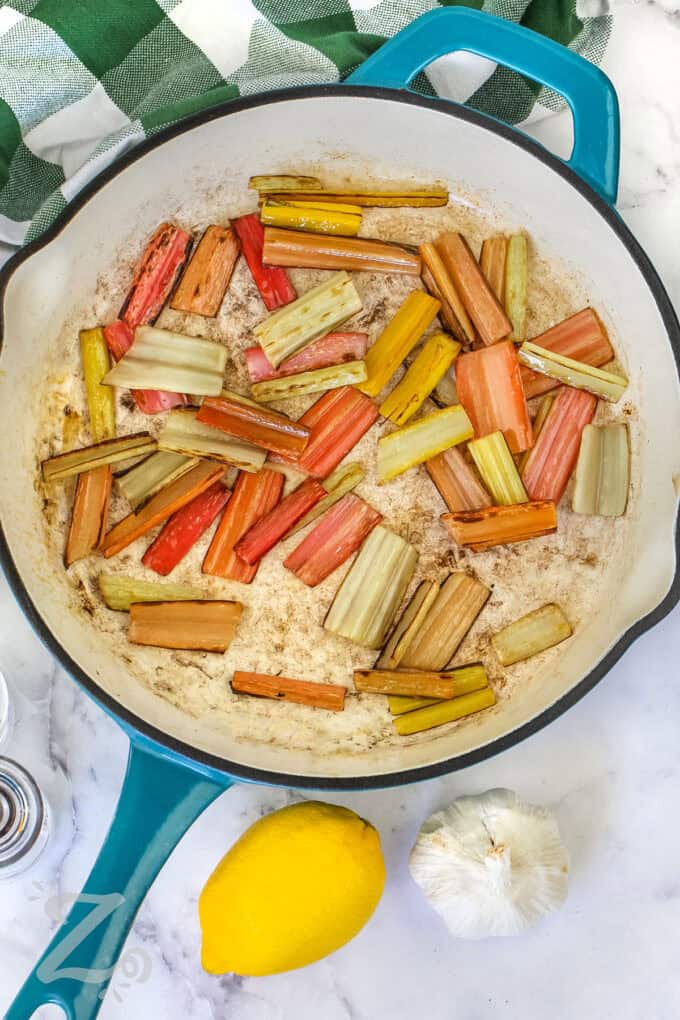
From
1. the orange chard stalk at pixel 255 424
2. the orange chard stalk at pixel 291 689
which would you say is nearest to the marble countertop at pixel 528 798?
the orange chard stalk at pixel 291 689

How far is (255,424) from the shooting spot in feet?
3.73

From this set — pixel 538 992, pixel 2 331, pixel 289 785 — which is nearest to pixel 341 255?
pixel 2 331

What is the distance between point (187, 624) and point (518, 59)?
28.8 inches

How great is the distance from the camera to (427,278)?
1.17 m

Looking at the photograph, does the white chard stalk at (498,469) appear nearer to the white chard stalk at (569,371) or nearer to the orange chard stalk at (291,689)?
the white chard stalk at (569,371)

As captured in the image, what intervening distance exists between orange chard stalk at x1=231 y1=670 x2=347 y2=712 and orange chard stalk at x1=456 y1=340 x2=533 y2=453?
1.18 feet

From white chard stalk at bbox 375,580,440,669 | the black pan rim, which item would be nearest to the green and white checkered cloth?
the black pan rim

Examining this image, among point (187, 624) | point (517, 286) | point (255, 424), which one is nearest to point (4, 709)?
point (187, 624)

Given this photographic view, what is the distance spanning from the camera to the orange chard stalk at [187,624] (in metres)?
1.14

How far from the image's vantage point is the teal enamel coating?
973mm

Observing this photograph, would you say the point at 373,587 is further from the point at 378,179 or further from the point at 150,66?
the point at 150,66

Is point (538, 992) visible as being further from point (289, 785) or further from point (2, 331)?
point (2, 331)

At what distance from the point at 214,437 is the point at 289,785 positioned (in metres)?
0.41

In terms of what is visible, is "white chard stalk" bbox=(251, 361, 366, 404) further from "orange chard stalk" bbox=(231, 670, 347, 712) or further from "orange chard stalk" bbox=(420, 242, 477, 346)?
"orange chard stalk" bbox=(231, 670, 347, 712)
